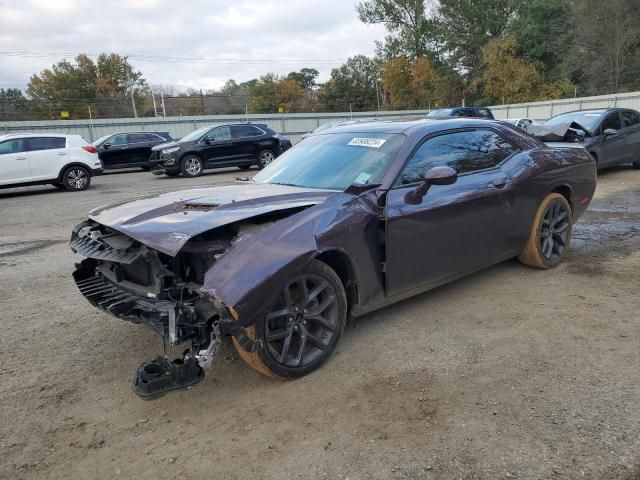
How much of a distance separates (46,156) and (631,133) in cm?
1457

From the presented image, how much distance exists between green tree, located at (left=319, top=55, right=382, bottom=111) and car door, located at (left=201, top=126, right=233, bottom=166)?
119 feet

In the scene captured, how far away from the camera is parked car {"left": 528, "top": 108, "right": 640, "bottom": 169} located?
10.8 m

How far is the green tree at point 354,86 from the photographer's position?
53.2 m

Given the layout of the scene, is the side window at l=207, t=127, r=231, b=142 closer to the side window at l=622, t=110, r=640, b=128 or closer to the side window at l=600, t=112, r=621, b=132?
the side window at l=600, t=112, r=621, b=132

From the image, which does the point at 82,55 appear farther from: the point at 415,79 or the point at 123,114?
the point at 415,79

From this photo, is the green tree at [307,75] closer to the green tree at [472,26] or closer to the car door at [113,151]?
the green tree at [472,26]

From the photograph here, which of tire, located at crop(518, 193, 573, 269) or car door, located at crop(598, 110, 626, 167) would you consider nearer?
tire, located at crop(518, 193, 573, 269)

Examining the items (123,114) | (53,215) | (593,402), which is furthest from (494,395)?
(123,114)

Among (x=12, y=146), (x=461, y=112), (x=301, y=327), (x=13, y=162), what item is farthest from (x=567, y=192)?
(x=12, y=146)

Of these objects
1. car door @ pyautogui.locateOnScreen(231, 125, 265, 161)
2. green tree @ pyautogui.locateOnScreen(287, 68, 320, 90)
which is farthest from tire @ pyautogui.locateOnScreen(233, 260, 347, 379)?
green tree @ pyautogui.locateOnScreen(287, 68, 320, 90)

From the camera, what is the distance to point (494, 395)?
2.86 m

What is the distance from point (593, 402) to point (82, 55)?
175ft

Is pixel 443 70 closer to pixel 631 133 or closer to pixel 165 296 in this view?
pixel 631 133

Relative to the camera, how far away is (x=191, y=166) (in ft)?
51.9
